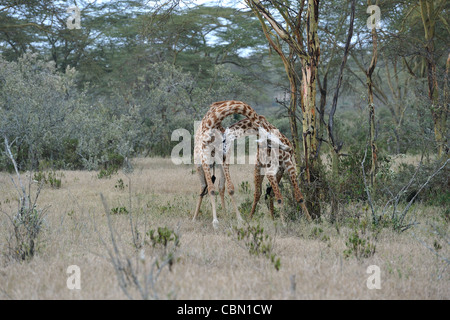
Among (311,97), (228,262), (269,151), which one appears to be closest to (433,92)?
(311,97)

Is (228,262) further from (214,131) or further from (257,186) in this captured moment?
(214,131)

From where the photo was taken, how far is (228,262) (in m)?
3.95

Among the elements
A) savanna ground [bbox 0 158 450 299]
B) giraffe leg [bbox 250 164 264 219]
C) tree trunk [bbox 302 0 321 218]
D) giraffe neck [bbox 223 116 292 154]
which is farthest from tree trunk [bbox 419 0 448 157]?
giraffe leg [bbox 250 164 264 219]

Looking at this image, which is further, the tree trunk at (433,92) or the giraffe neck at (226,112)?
the tree trunk at (433,92)

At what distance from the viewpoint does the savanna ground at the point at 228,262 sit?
3219 mm

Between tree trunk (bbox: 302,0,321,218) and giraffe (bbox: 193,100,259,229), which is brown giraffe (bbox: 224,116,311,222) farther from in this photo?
tree trunk (bbox: 302,0,321,218)

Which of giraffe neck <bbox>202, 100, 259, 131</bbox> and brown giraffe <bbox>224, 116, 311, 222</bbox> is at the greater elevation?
giraffe neck <bbox>202, 100, 259, 131</bbox>

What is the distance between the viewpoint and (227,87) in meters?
12.9

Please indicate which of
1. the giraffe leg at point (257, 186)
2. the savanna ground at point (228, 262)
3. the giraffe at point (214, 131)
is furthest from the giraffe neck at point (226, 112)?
the savanna ground at point (228, 262)

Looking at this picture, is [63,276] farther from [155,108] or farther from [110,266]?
[155,108]

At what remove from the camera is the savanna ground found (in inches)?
127

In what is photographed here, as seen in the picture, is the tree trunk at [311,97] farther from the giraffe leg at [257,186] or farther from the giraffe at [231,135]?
the giraffe leg at [257,186]

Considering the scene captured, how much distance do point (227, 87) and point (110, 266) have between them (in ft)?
31.7

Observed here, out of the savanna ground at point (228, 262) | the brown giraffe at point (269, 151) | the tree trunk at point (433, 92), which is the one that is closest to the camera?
the savanna ground at point (228, 262)
